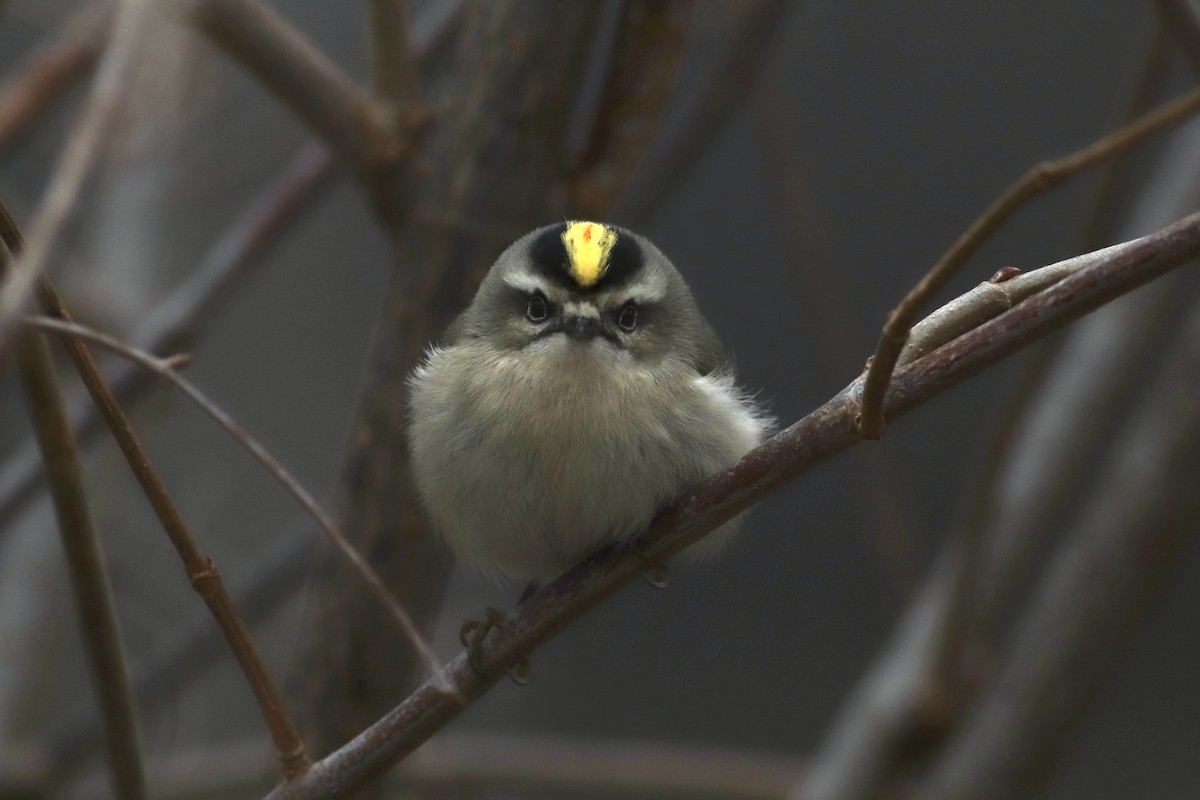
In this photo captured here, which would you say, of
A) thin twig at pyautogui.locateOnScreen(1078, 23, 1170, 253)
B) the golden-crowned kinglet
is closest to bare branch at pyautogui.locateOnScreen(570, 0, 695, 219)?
the golden-crowned kinglet

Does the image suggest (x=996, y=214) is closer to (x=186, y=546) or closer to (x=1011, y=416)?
(x=186, y=546)

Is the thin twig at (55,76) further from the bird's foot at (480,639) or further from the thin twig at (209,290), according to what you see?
the bird's foot at (480,639)

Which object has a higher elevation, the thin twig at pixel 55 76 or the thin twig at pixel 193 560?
the thin twig at pixel 55 76

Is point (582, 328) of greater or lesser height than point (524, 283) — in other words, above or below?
below

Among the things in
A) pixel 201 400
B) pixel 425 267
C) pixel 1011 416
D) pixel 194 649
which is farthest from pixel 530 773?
pixel 201 400

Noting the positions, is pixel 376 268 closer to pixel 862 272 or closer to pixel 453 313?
pixel 862 272

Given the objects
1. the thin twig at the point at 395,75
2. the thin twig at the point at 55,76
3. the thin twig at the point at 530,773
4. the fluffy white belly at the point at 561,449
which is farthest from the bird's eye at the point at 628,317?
the thin twig at the point at 530,773
